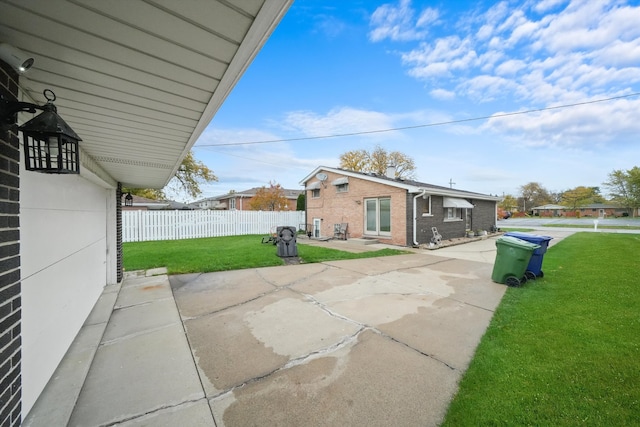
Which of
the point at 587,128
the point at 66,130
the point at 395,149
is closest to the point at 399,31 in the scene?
the point at 66,130

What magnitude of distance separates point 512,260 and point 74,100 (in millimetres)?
7693

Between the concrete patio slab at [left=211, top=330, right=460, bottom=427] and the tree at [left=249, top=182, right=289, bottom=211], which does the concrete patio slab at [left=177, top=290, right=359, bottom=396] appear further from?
the tree at [left=249, top=182, right=289, bottom=211]

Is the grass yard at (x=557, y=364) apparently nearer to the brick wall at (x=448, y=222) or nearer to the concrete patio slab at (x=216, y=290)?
the concrete patio slab at (x=216, y=290)

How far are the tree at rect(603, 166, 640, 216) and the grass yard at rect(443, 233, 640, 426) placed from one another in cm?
5066

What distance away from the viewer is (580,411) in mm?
2053

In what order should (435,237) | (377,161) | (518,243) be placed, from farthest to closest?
(377,161) < (435,237) < (518,243)

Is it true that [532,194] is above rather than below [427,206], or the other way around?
above

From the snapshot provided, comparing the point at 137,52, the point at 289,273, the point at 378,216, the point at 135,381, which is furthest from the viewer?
the point at 378,216

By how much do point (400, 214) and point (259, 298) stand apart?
9157mm

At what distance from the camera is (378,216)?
13820 mm

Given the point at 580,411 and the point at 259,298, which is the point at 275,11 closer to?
the point at 580,411

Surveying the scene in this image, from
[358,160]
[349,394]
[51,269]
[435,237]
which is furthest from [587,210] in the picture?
[51,269]

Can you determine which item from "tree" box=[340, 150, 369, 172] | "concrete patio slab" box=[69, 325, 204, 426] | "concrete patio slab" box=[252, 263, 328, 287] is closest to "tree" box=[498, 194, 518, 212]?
"tree" box=[340, 150, 369, 172]

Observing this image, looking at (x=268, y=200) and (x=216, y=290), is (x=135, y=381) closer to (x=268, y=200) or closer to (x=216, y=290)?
(x=216, y=290)
